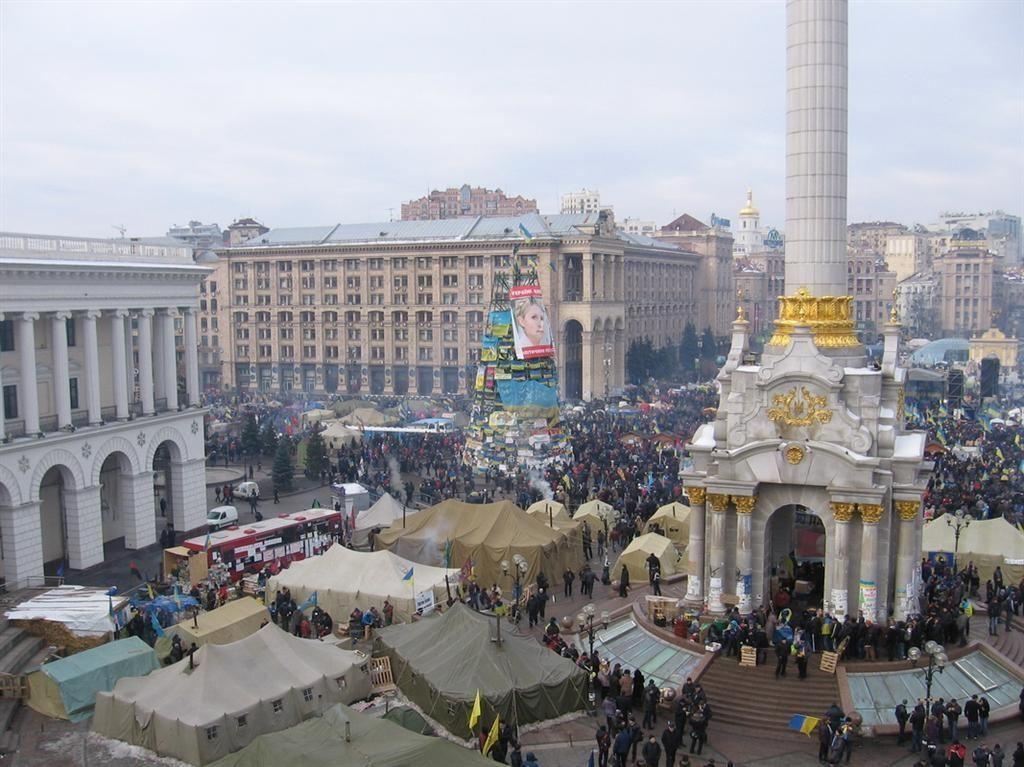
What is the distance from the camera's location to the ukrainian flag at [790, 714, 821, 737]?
2039 centimetres

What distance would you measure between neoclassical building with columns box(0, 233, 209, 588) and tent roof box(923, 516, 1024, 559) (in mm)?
27187

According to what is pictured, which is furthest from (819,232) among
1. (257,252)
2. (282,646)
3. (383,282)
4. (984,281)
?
(984,281)

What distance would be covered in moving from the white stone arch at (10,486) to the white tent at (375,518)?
10957 millimetres

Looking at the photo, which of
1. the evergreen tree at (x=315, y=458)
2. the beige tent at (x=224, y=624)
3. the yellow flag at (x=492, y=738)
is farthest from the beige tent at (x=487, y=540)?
the evergreen tree at (x=315, y=458)

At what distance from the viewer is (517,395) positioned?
161 feet

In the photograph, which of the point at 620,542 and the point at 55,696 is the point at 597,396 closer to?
the point at 620,542

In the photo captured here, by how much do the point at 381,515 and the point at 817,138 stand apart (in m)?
20.0

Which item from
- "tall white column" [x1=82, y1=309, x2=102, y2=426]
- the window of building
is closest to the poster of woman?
"tall white column" [x1=82, y1=309, x2=102, y2=426]

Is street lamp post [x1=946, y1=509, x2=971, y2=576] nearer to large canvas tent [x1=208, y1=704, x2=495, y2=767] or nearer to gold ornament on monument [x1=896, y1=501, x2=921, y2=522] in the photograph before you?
gold ornament on monument [x1=896, y1=501, x2=921, y2=522]

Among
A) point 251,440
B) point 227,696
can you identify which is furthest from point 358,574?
point 251,440

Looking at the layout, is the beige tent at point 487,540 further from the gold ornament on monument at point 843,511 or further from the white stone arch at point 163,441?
the gold ornament on monument at point 843,511

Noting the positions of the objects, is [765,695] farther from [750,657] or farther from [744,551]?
[744,551]

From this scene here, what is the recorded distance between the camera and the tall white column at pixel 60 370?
3316 cm

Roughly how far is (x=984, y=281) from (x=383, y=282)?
329 feet
